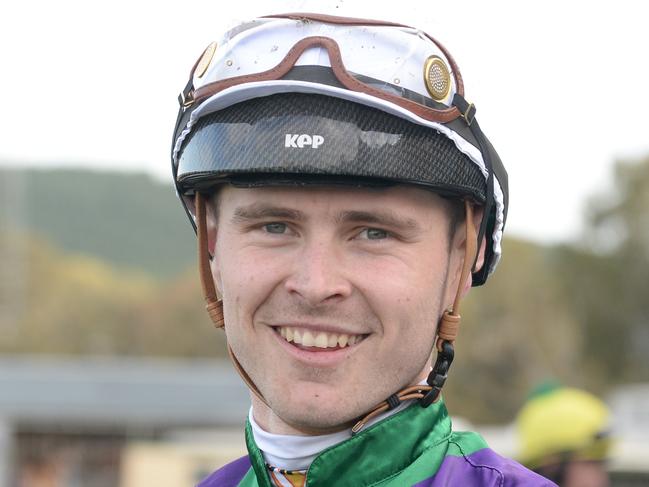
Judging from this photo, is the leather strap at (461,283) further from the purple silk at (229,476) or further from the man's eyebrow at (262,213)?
the purple silk at (229,476)

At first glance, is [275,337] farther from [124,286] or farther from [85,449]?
[124,286]

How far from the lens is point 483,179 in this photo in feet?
9.16

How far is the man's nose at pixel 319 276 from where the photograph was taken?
8.46 ft

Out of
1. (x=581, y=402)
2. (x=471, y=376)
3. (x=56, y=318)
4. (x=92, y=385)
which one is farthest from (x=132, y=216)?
(x=581, y=402)

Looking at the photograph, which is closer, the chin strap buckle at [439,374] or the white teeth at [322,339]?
the white teeth at [322,339]

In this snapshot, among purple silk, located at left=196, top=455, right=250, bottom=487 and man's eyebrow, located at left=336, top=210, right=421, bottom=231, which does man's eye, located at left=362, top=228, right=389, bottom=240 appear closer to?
man's eyebrow, located at left=336, top=210, right=421, bottom=231

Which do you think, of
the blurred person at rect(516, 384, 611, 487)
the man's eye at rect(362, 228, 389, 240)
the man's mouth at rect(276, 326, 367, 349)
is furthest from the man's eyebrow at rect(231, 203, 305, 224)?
the blurred person at rect(516, 384, 611, 487)

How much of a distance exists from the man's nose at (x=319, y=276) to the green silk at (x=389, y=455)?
322 mm

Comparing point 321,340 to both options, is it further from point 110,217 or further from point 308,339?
point 110,217

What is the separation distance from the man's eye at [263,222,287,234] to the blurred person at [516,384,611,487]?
3972 mm

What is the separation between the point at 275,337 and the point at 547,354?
151 feet

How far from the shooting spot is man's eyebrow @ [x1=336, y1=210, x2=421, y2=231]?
263cm

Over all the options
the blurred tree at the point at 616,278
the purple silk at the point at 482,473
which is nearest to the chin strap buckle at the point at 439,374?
the purple silk at the point at 482,473

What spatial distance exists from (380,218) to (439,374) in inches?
15.9
